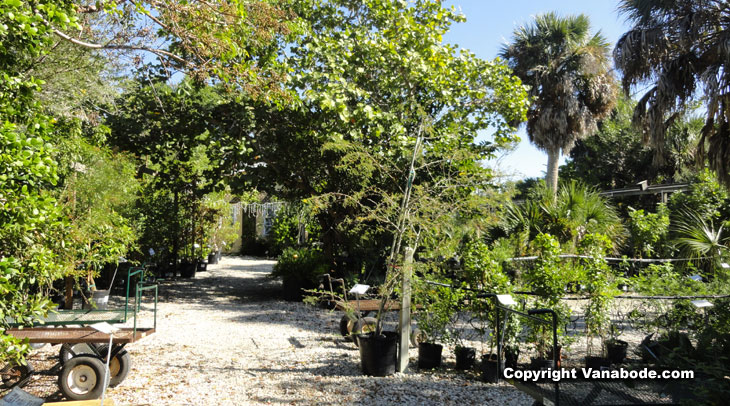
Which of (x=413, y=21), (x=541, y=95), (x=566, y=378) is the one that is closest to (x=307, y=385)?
(x=566, y=378)

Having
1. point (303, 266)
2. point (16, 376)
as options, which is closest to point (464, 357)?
point (16, 376)

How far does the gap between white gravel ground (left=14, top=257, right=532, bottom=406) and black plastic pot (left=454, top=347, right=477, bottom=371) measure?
133 millimetres

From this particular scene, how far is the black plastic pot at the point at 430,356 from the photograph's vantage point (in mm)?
5293

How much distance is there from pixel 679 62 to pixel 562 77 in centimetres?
716

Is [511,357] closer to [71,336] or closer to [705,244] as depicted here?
[71,336]

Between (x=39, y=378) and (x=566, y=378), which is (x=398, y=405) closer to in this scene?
(x=566, y=378)

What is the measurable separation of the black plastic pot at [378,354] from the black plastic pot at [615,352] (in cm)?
221

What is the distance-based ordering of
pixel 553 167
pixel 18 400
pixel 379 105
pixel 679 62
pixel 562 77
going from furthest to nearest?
pixel 553 167, pixel 562 77, pixel 379 105, pixel 679 62, pixel 18 400

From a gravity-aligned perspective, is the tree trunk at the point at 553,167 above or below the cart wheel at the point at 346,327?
above

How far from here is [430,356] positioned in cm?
531

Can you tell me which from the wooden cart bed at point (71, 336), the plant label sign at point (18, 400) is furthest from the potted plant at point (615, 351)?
the plant label sign at point (18, 400)

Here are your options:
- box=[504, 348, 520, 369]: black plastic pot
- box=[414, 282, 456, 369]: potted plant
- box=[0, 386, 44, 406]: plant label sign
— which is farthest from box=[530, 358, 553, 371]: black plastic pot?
box=[0, 386, 44, 406]: plant label sign

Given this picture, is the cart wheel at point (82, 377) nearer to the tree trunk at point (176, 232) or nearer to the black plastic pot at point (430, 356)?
the black plastic pot at point (430, 356)

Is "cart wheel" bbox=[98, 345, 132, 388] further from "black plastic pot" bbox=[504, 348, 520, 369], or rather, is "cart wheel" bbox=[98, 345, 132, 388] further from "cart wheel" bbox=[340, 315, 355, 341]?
"black plastic pot" bbox=[504, 348, 520, 369]
